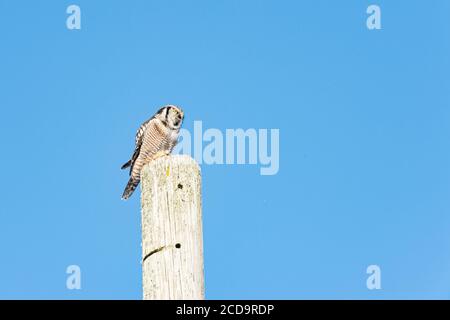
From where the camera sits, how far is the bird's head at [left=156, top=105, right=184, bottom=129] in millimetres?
10484

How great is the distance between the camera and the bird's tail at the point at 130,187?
1070 centimetres

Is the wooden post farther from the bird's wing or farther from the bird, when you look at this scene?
the bird's wing

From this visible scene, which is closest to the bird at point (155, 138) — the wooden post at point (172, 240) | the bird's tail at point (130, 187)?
the bird's tail at point (130, 187)

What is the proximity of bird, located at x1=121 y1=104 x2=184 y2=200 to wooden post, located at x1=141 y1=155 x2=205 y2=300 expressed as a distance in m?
5.73

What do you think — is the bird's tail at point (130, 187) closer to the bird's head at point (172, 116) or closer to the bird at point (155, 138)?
the bird at point (155, 138)

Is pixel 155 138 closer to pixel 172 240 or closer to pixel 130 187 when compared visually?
pixel 130 187

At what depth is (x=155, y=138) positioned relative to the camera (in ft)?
35.0

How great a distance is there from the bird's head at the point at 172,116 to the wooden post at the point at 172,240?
584cm

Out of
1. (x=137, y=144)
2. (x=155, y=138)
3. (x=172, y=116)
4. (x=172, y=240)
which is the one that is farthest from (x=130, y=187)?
(x=172, y=240)

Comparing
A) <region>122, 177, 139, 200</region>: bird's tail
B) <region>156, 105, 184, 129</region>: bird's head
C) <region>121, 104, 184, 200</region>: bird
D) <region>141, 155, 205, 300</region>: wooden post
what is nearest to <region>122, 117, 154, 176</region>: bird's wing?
<region>121, 104, 184, 200</region>: bird

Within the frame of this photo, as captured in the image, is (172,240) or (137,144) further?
(137,144)

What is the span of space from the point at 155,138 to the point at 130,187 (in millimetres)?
734

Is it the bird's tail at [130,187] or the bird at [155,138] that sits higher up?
the bird at [155,138]
